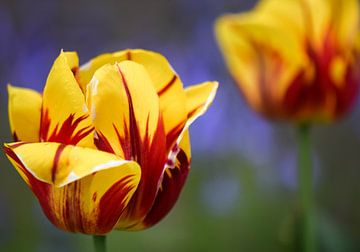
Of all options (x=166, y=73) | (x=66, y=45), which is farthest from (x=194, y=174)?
(x=166, y=73)

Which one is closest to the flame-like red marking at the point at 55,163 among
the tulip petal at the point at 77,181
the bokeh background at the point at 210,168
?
the tulip petal at the point at 77,181

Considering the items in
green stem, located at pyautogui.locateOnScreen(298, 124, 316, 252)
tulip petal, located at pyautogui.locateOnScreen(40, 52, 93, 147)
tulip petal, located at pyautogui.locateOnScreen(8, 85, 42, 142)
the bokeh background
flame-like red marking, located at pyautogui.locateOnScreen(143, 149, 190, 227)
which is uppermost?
tulip petal, located at pyautogui.locateOnScreen(40, 52, 93, 147)

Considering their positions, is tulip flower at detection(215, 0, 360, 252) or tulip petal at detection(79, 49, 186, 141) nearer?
tulip petal at detection(79, 49, 186, 141)

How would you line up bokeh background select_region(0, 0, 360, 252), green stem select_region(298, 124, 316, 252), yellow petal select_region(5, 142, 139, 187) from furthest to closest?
1. bokeh background select_region(0, 0, 360, 252)
2. green stem select_region(298, 124, 316, 252)
3. yellow petal select_region(5, 142, 139, 187)

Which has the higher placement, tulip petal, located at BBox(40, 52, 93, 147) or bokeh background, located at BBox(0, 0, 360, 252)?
tulip petal, located at BBox(40, 52, 93, 147)

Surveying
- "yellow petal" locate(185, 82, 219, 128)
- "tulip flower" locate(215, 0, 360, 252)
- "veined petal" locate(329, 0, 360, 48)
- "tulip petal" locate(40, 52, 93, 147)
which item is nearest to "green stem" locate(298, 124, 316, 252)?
"tulip flower" locate(215, 0, 360, 252)

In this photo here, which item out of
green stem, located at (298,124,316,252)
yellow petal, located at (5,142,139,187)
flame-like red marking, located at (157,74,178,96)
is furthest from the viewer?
green stem, located at (298,124,316,252)

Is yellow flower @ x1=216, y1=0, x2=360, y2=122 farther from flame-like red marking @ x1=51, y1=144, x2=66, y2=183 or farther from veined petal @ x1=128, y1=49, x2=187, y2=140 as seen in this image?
flame-like red marking @ x1=51, y1=144, x2=66, y2=183

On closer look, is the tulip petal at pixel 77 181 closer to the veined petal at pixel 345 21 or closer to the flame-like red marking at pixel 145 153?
the flame-like red marking at pixel 145 153
